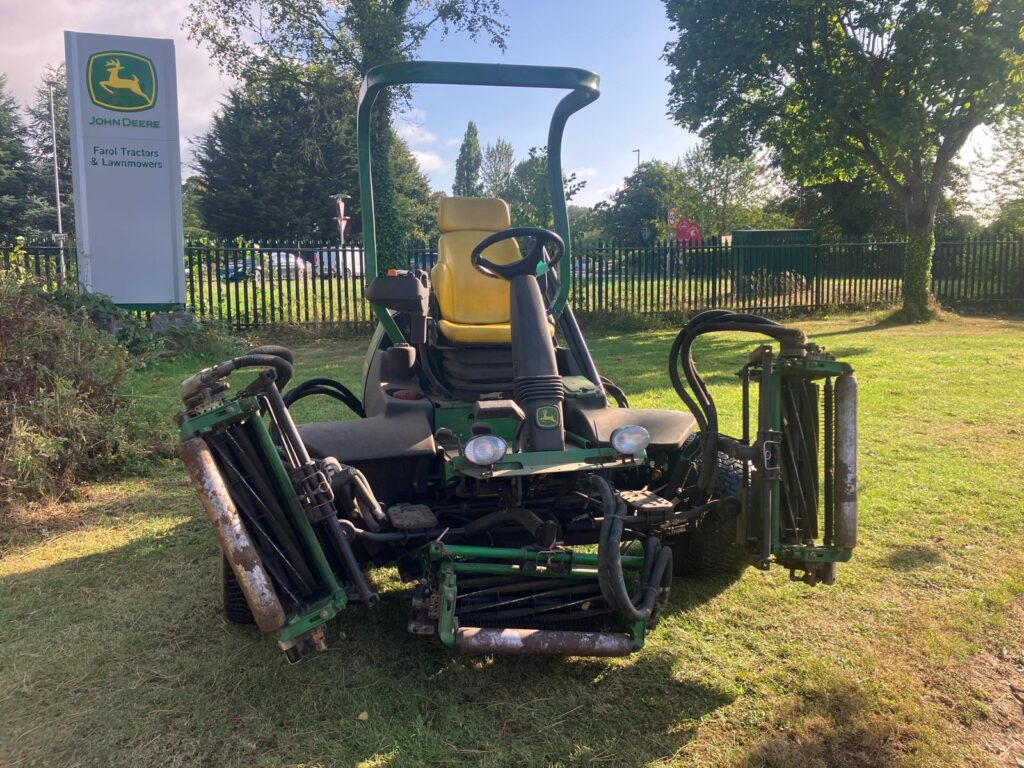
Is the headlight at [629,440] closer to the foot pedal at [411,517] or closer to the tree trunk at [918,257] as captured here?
the foot pedal at [411,517]

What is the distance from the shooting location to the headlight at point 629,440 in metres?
3.07

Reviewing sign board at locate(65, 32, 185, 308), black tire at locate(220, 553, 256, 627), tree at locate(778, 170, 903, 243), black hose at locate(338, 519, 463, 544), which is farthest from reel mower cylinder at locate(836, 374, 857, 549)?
tree at locate(778, 170, 903, 243)

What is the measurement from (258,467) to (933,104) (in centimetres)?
1602

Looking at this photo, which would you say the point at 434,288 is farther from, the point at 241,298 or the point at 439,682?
the point at 241,298

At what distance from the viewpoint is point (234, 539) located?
2.47 m

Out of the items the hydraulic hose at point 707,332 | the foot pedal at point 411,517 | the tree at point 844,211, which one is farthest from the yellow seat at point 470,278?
the tree at point 844,211

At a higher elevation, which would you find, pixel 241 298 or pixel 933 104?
pixel 933 104

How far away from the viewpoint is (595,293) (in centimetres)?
1586

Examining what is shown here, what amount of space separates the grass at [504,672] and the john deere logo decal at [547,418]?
950 mm

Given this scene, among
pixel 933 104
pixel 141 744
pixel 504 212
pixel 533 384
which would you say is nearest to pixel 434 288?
pixel 504 212

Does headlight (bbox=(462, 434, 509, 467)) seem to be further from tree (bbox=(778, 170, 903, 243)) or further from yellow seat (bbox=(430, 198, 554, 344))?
tree (bbox=(778, 170, 903, 243))

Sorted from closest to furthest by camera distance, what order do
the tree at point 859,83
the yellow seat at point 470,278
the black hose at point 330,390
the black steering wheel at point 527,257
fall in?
the black steering wheel at point 527,257 → the yellow seat at point 470,278 → the black hose at point 330,390 → the tree at point 859,83

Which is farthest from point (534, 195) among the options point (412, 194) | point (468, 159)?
point (468, 159)

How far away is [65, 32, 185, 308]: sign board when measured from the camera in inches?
452
